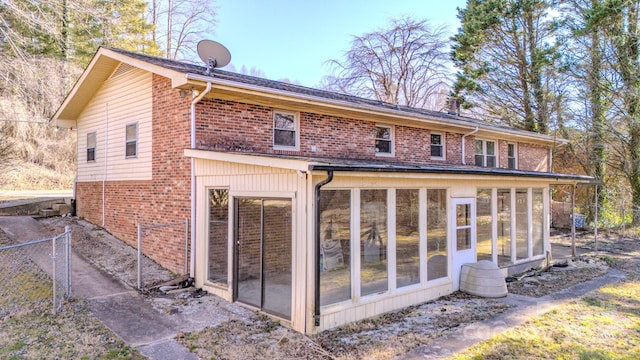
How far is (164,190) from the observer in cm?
878

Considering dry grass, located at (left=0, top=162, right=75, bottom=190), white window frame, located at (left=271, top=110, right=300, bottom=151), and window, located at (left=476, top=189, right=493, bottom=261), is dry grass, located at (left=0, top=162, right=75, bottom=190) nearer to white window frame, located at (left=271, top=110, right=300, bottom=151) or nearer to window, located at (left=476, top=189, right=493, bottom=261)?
white window frame, located at (left=271, top=110, right=300, bottom=151)

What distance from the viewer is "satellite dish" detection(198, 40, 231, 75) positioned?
844 centimetres

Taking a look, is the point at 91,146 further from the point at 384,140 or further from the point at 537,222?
the point at 537,222

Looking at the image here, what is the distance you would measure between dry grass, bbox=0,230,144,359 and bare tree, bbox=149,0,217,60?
22.0 m

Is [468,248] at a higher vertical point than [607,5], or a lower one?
lower

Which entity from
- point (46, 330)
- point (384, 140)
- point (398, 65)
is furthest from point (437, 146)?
point (398, 65)

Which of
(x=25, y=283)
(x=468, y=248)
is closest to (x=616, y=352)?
(x=468, y=248)

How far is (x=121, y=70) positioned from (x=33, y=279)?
565 cm

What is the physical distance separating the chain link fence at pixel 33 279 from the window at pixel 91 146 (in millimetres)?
3326

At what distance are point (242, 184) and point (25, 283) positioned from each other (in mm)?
4613

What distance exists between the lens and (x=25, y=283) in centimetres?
728

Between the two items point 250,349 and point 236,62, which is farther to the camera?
point 236,62

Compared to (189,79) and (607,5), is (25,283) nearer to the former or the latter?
(189,79)

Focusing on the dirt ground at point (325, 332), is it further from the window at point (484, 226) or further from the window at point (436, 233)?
the window at point (484, 226)
